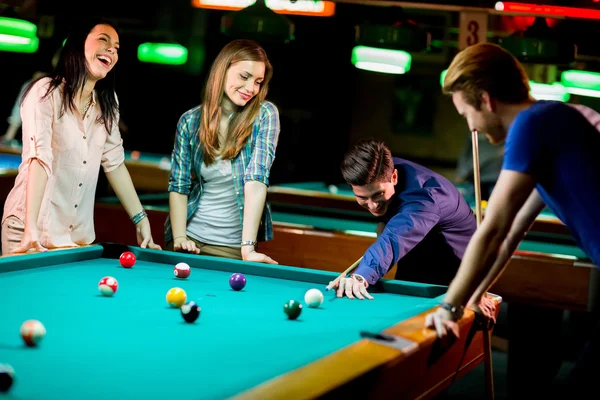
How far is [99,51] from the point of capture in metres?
3.38

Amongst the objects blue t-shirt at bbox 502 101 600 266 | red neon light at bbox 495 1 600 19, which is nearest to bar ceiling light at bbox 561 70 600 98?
red neon light at bbox 495 1 600 19

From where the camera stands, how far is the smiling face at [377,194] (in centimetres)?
310

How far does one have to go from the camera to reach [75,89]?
3.39 m

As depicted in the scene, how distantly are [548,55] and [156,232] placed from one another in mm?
3183

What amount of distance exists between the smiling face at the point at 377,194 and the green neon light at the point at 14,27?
5.30 m

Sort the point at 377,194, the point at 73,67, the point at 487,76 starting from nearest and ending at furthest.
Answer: the point at 487,76 → the point at 377,194 → the point at 73,67

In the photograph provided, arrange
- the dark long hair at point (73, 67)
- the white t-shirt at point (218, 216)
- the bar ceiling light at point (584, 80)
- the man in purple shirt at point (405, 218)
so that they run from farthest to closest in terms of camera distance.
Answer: the bar ceiling light at point (584, 80) < the white t-shirt at point (218, 216) < the dark long hair at point (73, 67) < the man in purple shirt at point (405, 218)

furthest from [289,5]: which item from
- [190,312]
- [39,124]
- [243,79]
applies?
[190,312]

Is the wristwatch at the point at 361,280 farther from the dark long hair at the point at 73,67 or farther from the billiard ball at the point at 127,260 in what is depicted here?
the dark long hair at the point at 73,67

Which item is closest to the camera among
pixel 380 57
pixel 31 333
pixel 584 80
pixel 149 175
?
pixel 31 333

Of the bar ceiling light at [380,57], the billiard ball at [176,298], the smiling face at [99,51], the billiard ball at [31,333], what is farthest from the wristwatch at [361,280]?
the bar ceiling light at [380,57]

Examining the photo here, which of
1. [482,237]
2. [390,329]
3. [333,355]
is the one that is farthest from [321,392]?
[482,237]

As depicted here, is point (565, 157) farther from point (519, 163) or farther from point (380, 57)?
point (380, 57)

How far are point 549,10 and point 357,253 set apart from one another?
104 inches
